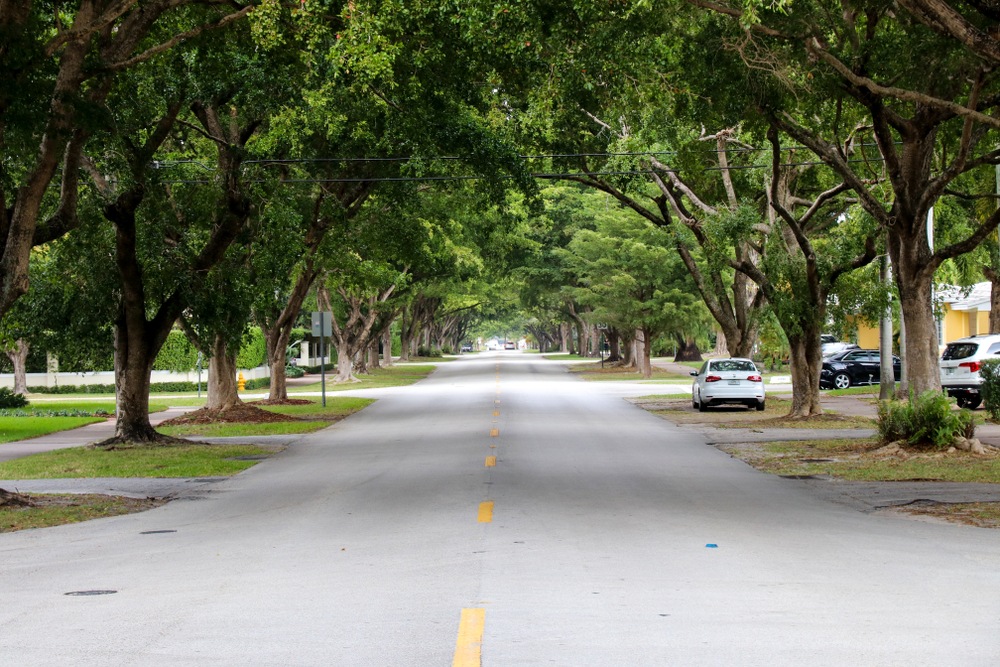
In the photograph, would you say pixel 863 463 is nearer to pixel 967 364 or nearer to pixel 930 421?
pixel 930 421

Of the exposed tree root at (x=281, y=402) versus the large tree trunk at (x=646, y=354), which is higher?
the large tree trunk at (x=646, y=354)

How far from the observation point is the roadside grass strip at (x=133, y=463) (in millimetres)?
15977

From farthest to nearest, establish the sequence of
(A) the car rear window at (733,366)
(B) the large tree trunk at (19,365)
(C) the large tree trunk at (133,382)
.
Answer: (B) the large tree trunk at (19,365)
(A) the car rear window at (733,366)
(C) the large tree trunk at (133,382)

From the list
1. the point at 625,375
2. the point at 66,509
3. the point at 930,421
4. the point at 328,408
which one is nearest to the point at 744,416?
the point at 930,421

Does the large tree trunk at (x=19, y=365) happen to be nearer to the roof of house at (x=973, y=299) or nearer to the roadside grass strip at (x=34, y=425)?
the roadside grass strip at (x=34, y=425)

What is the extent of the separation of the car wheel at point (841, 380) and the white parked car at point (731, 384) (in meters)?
13.0

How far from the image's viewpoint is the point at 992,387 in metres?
23.1

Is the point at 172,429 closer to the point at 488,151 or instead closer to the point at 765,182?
the point at 488,151

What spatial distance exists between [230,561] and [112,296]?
1285 centimetres

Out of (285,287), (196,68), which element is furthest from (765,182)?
(196,68)

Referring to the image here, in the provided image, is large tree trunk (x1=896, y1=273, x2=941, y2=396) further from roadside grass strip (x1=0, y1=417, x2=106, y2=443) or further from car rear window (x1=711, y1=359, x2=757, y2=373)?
roadside grass strip (x1=0, y1=417, x2=106, y2=443)

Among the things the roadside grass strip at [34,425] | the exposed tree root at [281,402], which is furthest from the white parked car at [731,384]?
the roadside grass strip at [34,425]

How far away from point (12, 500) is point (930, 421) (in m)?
13.3

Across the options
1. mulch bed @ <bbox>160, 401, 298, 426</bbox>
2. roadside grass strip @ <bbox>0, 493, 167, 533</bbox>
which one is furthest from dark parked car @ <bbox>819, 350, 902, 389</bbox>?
roadside grass strip @ <bbox>0, 493, 167, 533</bbox>
